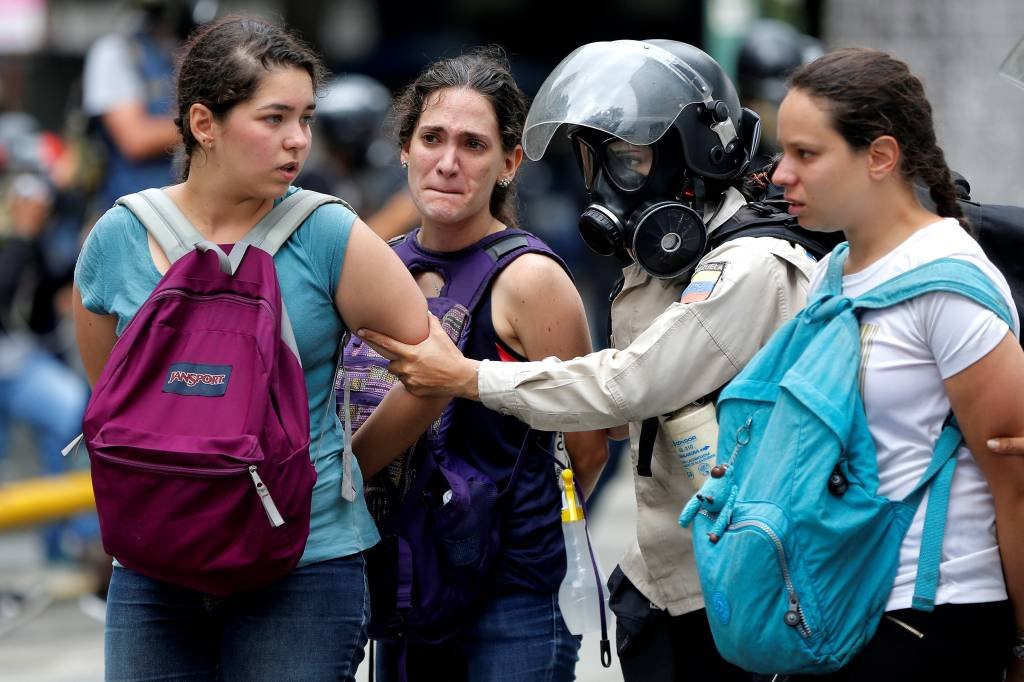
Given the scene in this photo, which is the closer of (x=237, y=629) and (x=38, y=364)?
(x=237, y=629)

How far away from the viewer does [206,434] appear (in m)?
2.67

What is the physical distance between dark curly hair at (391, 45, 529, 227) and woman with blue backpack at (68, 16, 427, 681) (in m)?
0.43

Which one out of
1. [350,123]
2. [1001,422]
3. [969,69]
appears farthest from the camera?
[969,69]

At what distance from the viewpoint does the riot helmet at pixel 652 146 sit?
3018mm

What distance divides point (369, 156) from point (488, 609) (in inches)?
197

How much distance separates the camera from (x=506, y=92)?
3449 millimetres

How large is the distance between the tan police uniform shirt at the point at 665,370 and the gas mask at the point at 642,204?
0.24 ft

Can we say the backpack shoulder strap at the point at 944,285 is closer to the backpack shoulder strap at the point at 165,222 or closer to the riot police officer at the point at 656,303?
the riot police officer at the point at 656,303

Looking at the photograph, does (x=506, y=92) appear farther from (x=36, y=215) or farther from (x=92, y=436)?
(x=36, y=215)

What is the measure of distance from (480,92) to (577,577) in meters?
1.13

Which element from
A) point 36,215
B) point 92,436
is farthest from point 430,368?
point 36,215

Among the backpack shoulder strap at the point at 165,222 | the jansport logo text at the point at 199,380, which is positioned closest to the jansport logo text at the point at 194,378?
the jansport logo text at the point at 199,380

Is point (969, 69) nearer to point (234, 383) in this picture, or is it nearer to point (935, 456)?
point (935, 456)

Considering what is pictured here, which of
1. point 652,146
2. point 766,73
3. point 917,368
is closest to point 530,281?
point 652,146
